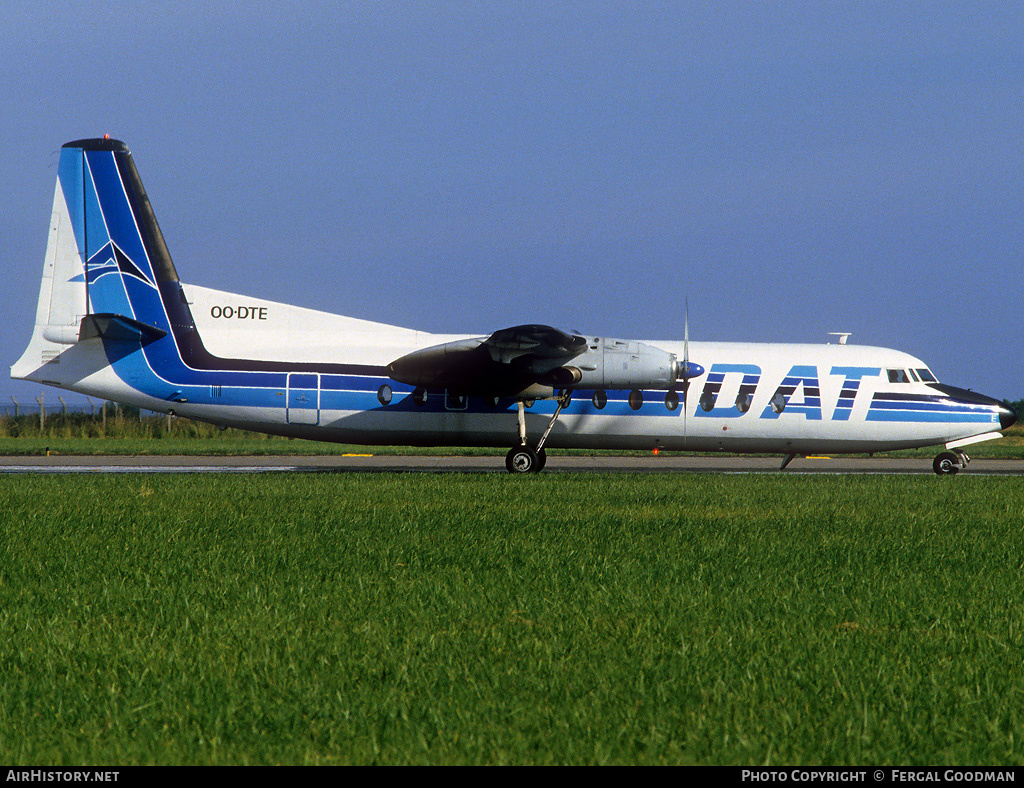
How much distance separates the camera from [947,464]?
23.7m

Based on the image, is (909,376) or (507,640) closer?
(507,640)

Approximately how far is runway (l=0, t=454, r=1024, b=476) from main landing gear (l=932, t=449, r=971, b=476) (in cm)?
31

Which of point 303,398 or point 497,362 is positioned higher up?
point 497,362

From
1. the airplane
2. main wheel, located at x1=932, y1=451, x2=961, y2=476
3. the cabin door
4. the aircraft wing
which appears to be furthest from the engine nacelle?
main wheel, located at x1=932, y1=451, x2=961, y2=476

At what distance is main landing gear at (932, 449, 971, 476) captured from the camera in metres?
23.5

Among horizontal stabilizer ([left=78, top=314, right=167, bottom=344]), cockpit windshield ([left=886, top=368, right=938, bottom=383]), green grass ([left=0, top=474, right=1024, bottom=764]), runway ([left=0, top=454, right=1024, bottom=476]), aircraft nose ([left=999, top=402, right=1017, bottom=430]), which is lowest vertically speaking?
runway ([left=0, top=454, right=1024, bottom=476])

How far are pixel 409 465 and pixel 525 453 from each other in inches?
244

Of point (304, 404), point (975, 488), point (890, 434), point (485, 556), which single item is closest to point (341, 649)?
point (485, 556)

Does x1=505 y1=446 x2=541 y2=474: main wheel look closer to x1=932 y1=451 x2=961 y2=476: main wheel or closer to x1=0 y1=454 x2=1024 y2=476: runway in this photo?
x1=0 y1=454 x2=1024 y2=476: runway

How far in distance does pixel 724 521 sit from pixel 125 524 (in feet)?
23.1

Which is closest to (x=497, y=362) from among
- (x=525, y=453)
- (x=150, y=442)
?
(x=525, y=453)

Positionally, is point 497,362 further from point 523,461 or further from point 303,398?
point 303,398

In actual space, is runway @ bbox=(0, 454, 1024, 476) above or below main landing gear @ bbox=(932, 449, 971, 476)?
below

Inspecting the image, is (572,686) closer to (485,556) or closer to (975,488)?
(485,556)
